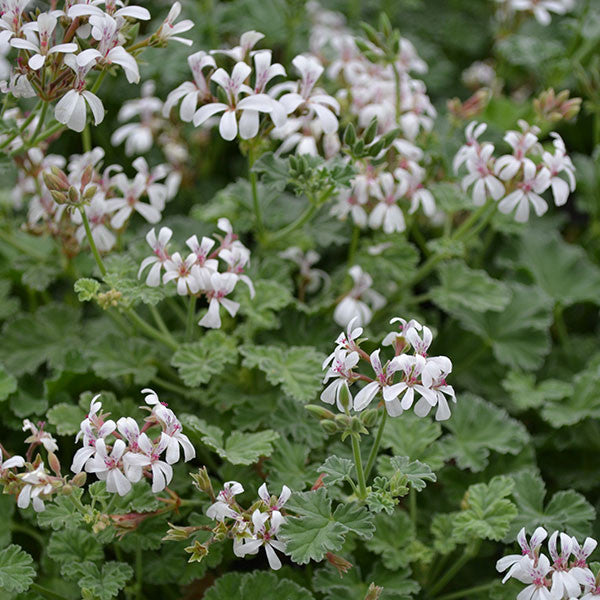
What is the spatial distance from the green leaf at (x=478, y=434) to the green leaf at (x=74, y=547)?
3.45ft

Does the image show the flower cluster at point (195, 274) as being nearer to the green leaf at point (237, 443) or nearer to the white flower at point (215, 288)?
the white flower at point (215, 288)

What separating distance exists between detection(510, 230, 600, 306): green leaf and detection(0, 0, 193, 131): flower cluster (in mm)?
Result: 1840

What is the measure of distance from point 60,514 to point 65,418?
40 cm

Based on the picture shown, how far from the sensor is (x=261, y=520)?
186cm

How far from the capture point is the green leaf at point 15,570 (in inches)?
75.2

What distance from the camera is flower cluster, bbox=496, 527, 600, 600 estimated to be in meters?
1.80

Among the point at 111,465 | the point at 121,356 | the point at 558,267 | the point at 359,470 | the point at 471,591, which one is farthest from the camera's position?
the point at 558,267

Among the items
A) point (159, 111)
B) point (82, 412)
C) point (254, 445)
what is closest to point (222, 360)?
point (254, 445)

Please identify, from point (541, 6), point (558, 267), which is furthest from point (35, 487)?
point (541, 6)

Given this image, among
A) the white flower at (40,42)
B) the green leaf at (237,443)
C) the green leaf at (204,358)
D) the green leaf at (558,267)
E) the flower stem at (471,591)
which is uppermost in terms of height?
the white flower at (40,42)

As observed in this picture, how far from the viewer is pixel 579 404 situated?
268 cm

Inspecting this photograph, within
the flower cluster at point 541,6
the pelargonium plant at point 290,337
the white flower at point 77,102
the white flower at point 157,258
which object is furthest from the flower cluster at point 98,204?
the flower cluster at point 541,6

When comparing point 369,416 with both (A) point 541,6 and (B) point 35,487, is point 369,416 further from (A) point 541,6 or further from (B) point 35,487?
(A) point 541,6

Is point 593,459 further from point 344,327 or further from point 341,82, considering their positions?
point 341,82
